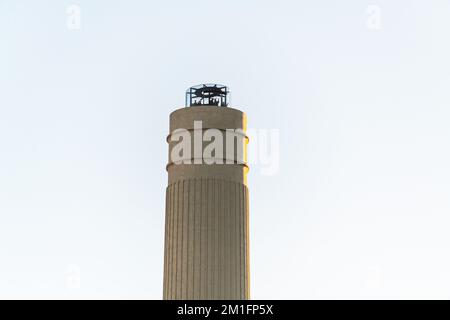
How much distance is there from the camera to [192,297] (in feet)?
214

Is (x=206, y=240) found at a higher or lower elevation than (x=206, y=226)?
lower

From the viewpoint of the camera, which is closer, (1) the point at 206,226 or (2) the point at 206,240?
(2) the point at 206,240

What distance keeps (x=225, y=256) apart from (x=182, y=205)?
169 inches

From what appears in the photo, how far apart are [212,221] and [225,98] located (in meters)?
9.27
